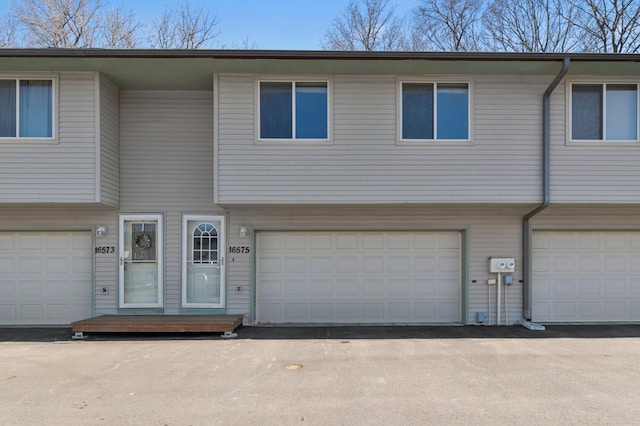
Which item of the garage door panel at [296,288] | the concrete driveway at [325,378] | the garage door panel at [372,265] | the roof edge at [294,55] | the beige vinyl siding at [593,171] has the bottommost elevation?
the concrete driveway at [325,378]

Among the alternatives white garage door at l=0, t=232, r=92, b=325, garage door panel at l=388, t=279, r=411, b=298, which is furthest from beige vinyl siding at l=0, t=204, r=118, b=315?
garage door panel at l=388, t=279, r=411, b=298

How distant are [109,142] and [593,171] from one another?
912cm

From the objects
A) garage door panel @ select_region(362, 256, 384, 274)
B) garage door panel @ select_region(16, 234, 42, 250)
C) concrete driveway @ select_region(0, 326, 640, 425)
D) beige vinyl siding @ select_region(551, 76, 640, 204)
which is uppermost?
beige vinyl siding @ select_region(551, 76, 640, 204)

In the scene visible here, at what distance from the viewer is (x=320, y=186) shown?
→ 7797 millimetres

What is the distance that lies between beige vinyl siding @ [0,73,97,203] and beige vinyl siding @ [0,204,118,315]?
0.81 metres

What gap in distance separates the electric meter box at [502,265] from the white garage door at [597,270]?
79cm

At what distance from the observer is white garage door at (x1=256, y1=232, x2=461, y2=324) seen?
8.66 m

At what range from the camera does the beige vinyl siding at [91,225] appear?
845 centimetres

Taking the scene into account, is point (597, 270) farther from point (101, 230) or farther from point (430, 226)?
point (101, 230)

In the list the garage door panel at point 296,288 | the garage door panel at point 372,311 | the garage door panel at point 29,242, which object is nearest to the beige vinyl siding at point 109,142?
the garage door panel at point 29,242

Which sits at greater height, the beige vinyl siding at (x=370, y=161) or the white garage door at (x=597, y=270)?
the beige vinyl siding at (x=370, y=161)

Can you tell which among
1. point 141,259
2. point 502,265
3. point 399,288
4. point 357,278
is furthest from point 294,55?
point 502,265

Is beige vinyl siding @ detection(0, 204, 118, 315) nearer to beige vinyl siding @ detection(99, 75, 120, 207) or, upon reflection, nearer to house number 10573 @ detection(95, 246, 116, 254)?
house number 10573 @ detection(95, 246, 116, 254)

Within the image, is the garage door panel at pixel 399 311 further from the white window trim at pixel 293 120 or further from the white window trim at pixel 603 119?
the white window trim at pixel 603 119
